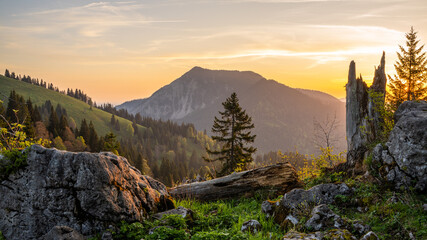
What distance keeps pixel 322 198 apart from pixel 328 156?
893 cm

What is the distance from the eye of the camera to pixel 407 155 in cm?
984

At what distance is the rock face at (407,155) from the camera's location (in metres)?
9.44

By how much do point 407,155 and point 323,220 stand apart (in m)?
4.48

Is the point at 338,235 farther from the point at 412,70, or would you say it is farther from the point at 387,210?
the point at 412,70

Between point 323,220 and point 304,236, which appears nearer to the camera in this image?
point 304,236

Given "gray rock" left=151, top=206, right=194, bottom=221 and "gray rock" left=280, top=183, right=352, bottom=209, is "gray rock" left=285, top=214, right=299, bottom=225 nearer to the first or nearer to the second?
"gray rock" left=280, top=183, right=352, bottom=209

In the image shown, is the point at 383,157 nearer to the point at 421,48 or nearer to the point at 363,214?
the point at 363,214

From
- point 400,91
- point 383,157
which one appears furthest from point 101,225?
point 400,91

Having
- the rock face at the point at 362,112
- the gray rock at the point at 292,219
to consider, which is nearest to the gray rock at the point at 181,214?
the gray rock at the point at 292,219

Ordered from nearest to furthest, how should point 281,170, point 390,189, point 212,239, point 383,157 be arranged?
point 212,239 < point 390,189 < point 383,157 < point 281,170

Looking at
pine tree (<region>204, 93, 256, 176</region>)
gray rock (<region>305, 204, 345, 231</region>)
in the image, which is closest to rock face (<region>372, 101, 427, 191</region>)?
gray rock (<region>305, 204, 345, 231</region>)

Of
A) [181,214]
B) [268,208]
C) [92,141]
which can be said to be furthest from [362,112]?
[92,141]

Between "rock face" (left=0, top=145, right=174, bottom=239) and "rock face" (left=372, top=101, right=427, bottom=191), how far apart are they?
1015 centimetres

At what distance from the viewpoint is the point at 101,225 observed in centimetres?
886
